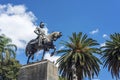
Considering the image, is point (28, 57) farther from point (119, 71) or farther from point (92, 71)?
point (119, 71)

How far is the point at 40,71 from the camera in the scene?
32375 mm

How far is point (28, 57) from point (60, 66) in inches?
715

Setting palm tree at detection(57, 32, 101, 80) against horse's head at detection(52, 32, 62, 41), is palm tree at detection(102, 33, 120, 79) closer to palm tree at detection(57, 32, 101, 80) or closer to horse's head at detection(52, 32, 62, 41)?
palm tree at detection(57, 32, 101, 80)

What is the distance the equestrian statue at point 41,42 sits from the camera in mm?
34531

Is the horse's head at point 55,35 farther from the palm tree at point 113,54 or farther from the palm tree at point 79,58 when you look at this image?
the palm tree at point 113,54

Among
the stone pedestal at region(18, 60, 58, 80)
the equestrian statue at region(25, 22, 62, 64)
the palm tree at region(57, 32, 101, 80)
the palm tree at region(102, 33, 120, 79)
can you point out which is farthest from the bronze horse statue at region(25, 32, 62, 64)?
the palm tree at region(102, 33, 120, 79)

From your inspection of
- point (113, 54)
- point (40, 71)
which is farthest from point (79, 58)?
point (40, 71)

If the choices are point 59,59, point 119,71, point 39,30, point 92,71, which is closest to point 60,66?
point 59,59

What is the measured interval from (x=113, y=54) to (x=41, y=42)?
2633 centimetres

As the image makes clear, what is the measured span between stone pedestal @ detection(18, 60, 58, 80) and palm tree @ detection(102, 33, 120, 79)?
2684cm

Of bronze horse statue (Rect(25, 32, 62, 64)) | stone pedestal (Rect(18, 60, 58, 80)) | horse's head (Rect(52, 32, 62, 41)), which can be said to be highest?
horse's head (Rect(52, 32, 62, 41))

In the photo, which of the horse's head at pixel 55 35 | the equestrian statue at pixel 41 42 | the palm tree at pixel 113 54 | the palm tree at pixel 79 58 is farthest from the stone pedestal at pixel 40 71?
the palm tree at pixel 113 54

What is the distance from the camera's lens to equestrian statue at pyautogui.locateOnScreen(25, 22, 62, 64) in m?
34.5

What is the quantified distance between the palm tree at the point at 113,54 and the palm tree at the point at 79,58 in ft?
17.9
